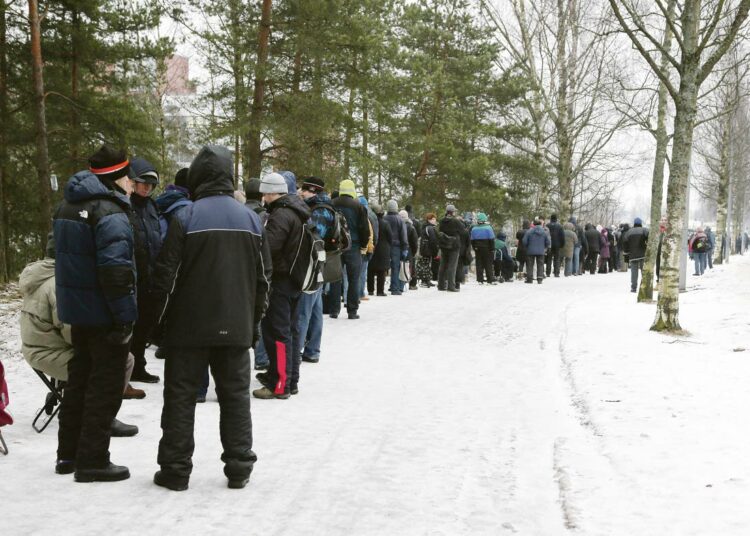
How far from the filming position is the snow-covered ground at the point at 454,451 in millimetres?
4293

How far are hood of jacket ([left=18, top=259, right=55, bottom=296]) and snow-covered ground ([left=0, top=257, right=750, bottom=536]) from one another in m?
1.11

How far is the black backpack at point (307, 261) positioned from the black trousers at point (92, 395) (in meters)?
2.62

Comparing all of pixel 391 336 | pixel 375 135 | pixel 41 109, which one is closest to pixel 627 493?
pixel 391 336

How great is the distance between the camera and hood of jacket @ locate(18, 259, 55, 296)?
227 inches

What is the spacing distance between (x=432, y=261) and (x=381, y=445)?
52.5ft

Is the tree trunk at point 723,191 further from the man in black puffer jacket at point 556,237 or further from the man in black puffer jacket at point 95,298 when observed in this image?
the man in black puffer jacket at point 95,298

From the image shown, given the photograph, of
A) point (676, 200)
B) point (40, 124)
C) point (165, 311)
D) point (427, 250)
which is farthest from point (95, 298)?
point (427, 250)

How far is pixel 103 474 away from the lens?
4719 millimetres

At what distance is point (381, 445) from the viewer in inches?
230

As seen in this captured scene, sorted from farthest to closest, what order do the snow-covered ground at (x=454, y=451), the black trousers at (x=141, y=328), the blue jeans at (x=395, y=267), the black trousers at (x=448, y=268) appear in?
the black trousers at (x=448, y=268) < the blue jeans at (x=395, y=267) < the black trousers at (x=141, y=328) < the snow-covered ground at (x=454, y=451)

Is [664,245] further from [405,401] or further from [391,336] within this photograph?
[405,401]

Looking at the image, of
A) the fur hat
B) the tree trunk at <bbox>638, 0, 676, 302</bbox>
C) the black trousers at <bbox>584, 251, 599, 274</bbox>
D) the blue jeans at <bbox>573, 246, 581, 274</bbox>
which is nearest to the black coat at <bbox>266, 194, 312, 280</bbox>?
the fur hat

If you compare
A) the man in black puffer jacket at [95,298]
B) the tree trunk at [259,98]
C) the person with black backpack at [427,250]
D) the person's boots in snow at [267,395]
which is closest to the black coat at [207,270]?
the man in black puffer jacket at [95,298]

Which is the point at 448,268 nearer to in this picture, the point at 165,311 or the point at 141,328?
the point at 141,328
